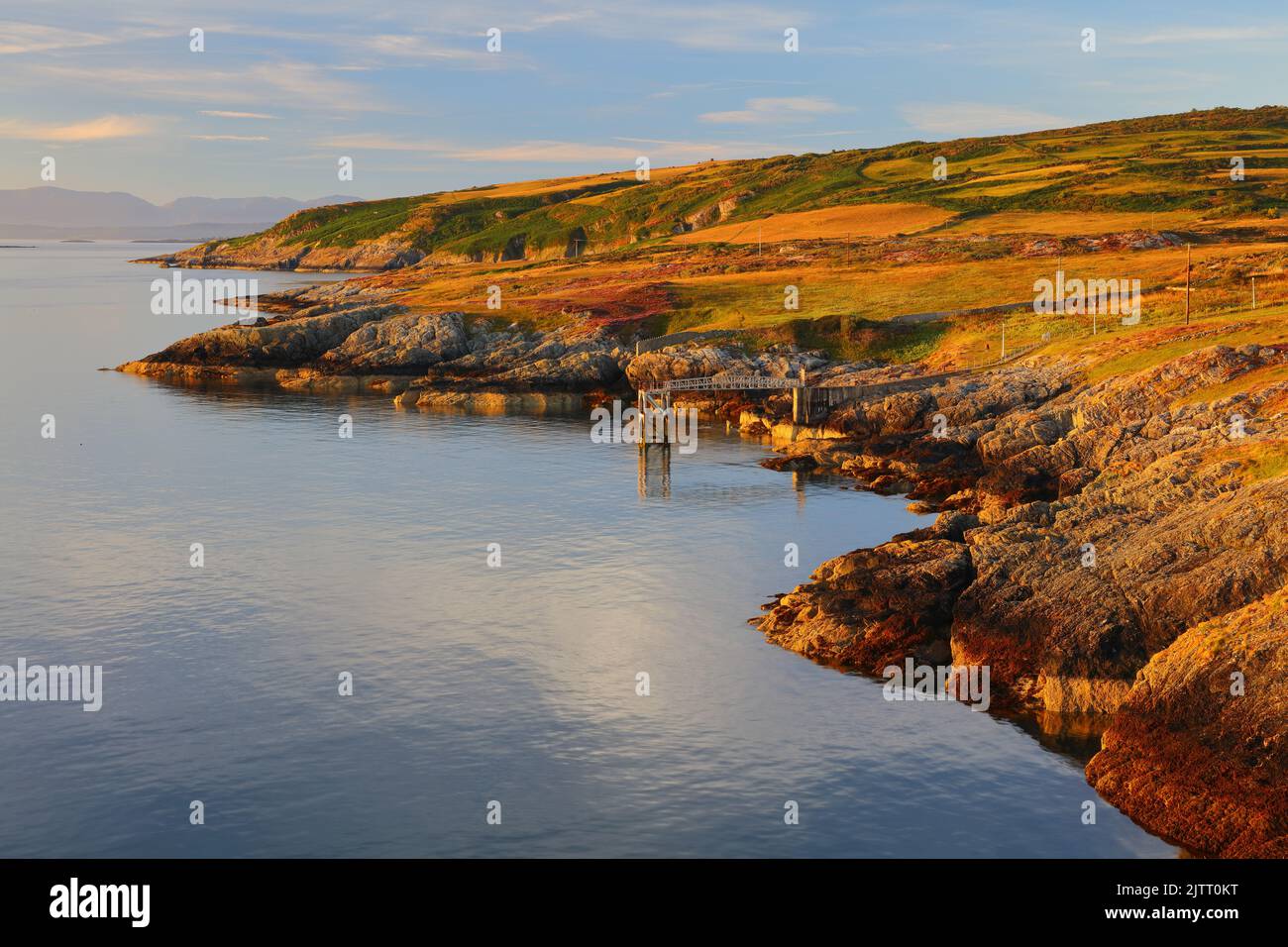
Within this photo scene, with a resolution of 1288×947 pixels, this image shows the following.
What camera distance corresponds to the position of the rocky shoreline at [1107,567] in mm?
37844

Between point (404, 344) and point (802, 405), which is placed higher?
point (404, 344)

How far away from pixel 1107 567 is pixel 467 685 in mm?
24351

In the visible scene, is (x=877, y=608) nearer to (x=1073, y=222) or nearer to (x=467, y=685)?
(x=467, y=685)

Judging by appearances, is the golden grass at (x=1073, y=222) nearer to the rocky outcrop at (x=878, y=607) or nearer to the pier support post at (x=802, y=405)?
the pier support post at (x=802, y=405)

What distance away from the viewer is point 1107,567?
48406 mm

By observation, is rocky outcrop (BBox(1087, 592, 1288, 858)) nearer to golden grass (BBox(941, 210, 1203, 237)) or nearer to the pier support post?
the pier support post

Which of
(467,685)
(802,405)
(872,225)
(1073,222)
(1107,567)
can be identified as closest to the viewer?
(467,685)

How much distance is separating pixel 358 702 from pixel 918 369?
67549mm

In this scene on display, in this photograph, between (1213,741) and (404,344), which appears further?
(404,344)

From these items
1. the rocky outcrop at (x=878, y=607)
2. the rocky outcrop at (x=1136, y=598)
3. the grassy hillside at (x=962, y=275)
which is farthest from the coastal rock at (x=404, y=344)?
the rocky outcrop at (x=878, y=607)

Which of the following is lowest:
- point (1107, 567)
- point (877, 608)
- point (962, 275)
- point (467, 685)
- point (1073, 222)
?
point (467, 685)

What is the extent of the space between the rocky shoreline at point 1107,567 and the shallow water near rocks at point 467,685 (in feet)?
7.48

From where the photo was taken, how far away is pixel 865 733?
4338 cm

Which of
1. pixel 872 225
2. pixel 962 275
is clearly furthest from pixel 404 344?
pixel 872 225
